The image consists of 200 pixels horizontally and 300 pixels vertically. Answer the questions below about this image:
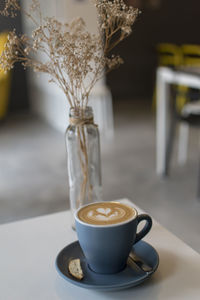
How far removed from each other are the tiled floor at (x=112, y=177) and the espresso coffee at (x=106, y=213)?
3.66 feet

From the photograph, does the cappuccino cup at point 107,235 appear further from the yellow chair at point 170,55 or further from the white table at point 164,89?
the yellow chair at point 170,55

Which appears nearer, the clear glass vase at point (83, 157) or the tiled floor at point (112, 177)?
the clear glass vase at point (83, 157)

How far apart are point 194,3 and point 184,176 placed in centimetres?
341

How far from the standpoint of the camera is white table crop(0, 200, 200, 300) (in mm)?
728

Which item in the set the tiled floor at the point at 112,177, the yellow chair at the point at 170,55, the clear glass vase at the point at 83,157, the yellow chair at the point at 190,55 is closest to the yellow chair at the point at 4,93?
the tiled floor at the point at 112,177

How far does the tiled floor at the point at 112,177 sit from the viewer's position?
2178mm

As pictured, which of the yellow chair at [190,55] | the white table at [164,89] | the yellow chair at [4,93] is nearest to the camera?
the white table at [164,89]

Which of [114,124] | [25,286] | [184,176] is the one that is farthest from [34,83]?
[25,286]

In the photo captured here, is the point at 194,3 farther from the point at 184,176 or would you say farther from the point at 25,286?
the point at 25,286

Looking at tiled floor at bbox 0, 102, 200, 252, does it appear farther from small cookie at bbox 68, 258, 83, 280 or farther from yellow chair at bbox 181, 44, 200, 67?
small cookie at bbox 68, 258, 83, 280

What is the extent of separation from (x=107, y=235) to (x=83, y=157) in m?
0.28

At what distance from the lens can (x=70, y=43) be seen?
0.86 m

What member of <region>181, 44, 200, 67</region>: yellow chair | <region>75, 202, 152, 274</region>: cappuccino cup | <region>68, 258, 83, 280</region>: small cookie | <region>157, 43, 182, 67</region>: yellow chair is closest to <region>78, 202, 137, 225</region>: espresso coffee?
<region>75, 202, 152, 274</region>: cappuccino cup

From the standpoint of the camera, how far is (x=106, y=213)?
78 centimetres
